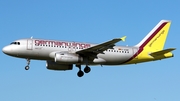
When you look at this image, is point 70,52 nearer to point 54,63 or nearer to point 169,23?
point 54,63

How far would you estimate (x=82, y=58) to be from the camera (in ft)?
166

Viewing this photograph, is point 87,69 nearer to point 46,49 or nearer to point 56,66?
point 56,66

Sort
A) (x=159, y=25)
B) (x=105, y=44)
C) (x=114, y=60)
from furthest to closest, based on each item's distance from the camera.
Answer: (x=159, y=25), (x=114, y=60), (x=105, y=44)

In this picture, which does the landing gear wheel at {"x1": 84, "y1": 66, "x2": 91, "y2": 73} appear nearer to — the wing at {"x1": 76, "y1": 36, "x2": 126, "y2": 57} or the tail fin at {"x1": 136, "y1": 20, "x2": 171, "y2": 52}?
the wing at {"x1": 76, "y1": 36, "x2": 126, "y2": 57}

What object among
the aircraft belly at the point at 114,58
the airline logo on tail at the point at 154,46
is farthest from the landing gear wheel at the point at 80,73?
the airline logo on tail at the point at 154,46

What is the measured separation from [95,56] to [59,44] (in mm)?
4521

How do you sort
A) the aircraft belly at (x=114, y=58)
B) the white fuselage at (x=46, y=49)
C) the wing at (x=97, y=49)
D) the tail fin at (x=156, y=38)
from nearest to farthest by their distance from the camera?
the wing at (x=97, y=49), the white fuselage at (x=46, y=49), the aircraft belly at (x=114, y=58), the tail fin at (x=156, y=38)

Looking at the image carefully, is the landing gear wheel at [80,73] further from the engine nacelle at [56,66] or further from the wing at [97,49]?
the wing at [97,49]

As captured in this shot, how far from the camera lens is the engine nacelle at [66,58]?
160 feet

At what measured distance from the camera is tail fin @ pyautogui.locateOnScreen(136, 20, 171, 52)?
186 ft

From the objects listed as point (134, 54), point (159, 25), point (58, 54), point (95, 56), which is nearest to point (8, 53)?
point (58, 54)

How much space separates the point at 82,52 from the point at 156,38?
1269cm

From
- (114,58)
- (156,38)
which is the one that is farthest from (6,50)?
(156,38)

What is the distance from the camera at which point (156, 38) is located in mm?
57938
